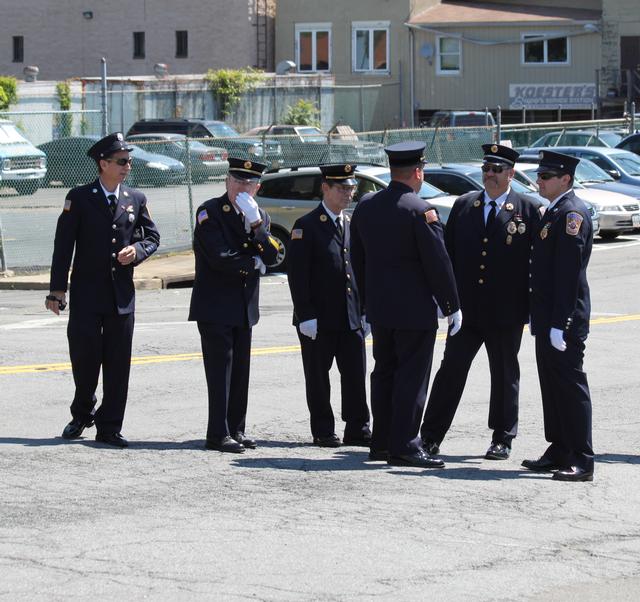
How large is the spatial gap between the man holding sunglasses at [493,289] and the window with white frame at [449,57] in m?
46.5

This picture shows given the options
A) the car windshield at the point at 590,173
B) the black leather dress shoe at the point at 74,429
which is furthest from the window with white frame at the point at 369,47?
the black leather dress shoe at the point at 74,429

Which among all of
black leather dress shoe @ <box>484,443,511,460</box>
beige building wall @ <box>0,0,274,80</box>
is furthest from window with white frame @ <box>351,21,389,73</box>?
black leather dress shoe @ <box>484,443,511,460</box>

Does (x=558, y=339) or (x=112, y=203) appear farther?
(x=112, y=203)

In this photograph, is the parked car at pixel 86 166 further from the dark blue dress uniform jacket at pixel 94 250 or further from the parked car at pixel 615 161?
the dark blue dress uniform jacket at pixel 94 250

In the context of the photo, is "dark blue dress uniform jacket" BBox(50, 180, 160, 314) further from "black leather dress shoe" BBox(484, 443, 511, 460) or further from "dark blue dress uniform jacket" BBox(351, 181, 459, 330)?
"black leather dress shoe" BBox(484, 443, 511, 460)

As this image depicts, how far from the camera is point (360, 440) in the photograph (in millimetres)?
8953

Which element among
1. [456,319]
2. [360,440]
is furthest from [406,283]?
[360,440]

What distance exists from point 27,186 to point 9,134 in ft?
15.4

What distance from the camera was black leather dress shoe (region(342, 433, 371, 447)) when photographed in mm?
8945

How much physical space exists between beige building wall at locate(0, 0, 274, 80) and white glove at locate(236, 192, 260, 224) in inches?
1868

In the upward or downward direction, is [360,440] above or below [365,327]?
below

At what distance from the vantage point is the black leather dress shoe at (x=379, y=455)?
27.5 feet

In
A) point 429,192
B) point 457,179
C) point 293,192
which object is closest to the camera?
point 293,192

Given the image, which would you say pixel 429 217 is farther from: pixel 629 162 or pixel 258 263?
pixel 629 162
